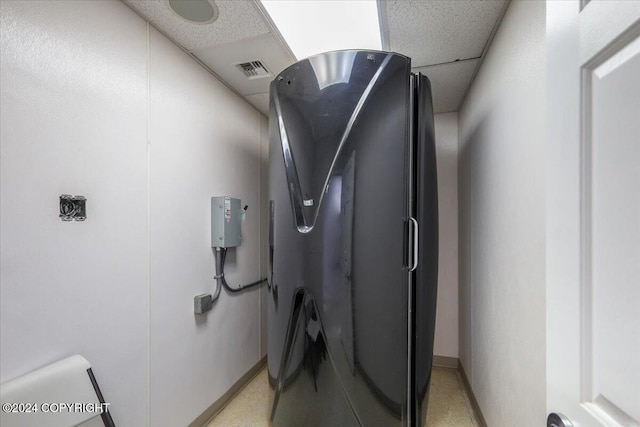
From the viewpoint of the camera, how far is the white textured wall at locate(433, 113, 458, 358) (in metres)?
2.53

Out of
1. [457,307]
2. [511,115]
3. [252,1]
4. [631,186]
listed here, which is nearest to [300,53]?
[252,1]

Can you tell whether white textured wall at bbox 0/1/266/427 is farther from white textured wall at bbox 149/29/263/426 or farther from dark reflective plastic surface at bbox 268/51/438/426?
dark reflective plastic surface at bbox 268/51/438/426

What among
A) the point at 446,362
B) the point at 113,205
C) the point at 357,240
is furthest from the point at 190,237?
the point at 446,362

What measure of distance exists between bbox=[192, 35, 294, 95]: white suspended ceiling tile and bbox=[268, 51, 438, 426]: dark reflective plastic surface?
41 centimetres

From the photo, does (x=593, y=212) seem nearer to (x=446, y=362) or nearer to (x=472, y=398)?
(x=472, y=398)

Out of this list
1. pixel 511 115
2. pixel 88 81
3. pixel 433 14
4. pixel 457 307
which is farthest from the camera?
pixel 457 307

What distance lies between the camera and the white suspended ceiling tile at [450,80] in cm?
186

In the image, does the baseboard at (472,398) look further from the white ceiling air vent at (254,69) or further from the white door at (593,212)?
the white ceiling air vent at (254,69)

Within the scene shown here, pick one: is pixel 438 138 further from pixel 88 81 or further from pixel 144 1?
pixel 88 81

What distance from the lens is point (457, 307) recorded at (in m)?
2.52

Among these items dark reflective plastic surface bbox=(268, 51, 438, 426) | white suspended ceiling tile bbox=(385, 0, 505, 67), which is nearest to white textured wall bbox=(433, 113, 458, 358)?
white suspended ceiling tile bbox=(385, 0, 505, 67)

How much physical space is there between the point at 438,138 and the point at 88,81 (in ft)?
8.68

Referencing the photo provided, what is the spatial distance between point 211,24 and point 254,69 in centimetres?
45

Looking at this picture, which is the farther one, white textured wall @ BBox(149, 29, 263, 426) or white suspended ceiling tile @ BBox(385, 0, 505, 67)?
white textured wall @ BBox(149, 29, 263, 426)
